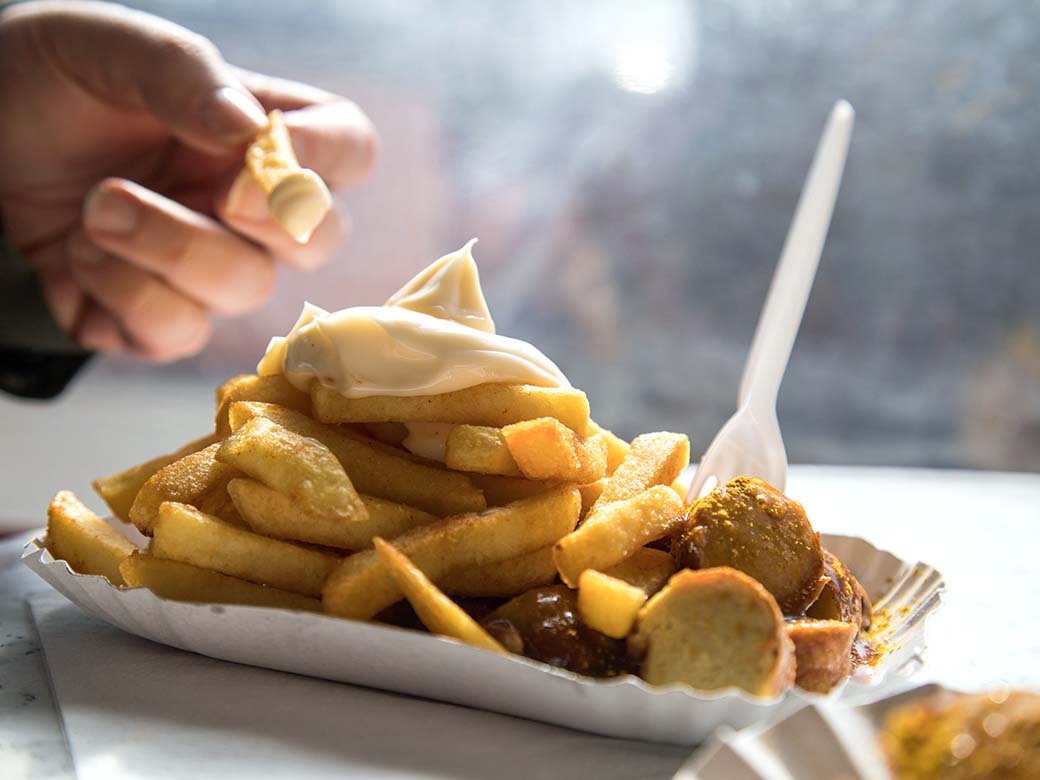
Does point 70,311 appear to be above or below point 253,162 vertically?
below

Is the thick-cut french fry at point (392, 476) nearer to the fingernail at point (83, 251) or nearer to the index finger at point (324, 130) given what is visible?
the index finger at point (324, 130)

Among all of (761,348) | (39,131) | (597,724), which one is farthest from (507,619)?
(39,131)

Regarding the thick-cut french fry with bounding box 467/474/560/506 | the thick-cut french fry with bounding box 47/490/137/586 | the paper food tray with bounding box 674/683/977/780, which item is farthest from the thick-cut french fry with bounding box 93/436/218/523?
the paper food tray with bounding box 674/683/977/780

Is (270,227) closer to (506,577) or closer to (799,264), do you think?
(799,264)

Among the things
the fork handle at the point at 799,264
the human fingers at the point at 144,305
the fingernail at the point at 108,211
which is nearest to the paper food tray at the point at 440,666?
the fork handle at the point at 799,264

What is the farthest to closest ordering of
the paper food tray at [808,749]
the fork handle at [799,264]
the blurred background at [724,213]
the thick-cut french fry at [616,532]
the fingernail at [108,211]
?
the blurred background at [724,213], the fingernail at [108,211], the fork handle at [799,264], the thick-cut french fry at [616,532], the paper food tray at [808,749]

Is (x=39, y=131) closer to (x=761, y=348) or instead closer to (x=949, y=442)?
(x=761, y=348)

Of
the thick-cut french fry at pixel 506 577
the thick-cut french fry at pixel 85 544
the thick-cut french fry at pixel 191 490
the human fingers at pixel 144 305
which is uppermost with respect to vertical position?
the thick-cut french fry at pixel 506 577

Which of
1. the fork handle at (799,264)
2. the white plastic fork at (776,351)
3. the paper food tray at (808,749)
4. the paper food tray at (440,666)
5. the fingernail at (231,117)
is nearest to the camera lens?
the paper food tray at (808,749)
